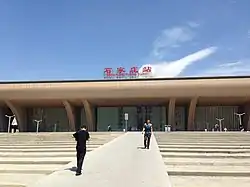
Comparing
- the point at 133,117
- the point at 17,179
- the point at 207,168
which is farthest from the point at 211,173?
the point at 133,117

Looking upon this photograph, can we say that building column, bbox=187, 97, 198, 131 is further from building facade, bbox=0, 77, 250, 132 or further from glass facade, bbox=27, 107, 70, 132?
glass facade, bbox=27, 107, 70, 132

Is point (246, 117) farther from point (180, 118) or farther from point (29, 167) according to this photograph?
point (29, 167)

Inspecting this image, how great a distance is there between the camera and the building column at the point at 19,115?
54894 mm

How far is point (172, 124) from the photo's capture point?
51812 millimetres

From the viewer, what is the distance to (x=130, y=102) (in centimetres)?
5612

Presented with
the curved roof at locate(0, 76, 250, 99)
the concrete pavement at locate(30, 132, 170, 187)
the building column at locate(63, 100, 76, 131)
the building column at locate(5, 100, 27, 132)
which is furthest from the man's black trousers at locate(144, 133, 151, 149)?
the building column at locate(5, 100, 27, 132)

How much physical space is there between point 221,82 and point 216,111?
14.9 meters

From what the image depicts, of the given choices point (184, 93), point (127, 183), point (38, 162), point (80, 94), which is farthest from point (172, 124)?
point (127, 183)

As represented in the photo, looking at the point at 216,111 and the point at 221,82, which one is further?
the point at 216,111

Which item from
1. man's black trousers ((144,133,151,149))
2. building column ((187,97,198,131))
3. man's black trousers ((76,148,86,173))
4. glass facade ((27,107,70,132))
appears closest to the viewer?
man's black trousers ((76,148,86,173))

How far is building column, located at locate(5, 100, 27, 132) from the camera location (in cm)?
5489

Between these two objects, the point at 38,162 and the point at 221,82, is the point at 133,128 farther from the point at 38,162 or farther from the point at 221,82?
the point at 38,162

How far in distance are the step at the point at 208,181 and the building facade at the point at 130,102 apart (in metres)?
37.0

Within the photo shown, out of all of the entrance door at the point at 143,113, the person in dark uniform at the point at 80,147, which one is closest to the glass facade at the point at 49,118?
the entrance door at the point at 143,113
